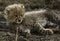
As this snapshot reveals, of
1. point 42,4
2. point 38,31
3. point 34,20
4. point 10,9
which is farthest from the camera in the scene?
point 42,4

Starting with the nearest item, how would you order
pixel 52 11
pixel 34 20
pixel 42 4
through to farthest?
pixel 34 20
pixel 52 11
pixel 42 4

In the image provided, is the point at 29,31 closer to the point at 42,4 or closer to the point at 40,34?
the point at 40,34

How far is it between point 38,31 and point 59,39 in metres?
0.42

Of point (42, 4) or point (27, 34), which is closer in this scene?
point (27, 34)

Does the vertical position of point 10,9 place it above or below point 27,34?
above

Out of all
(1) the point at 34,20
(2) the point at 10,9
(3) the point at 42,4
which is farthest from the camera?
(3) the point at 42,4

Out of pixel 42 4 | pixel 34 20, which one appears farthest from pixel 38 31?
pixel 42 4

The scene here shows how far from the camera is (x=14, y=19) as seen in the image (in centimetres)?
235

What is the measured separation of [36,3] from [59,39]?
154cm

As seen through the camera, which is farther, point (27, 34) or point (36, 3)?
point (36, 3)

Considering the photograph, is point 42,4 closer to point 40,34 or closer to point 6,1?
point 6,1

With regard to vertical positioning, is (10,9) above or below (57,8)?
above

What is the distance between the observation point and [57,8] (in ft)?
15.4

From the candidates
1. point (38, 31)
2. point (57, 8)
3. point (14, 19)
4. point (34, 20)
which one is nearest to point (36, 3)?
point (57, 8)
